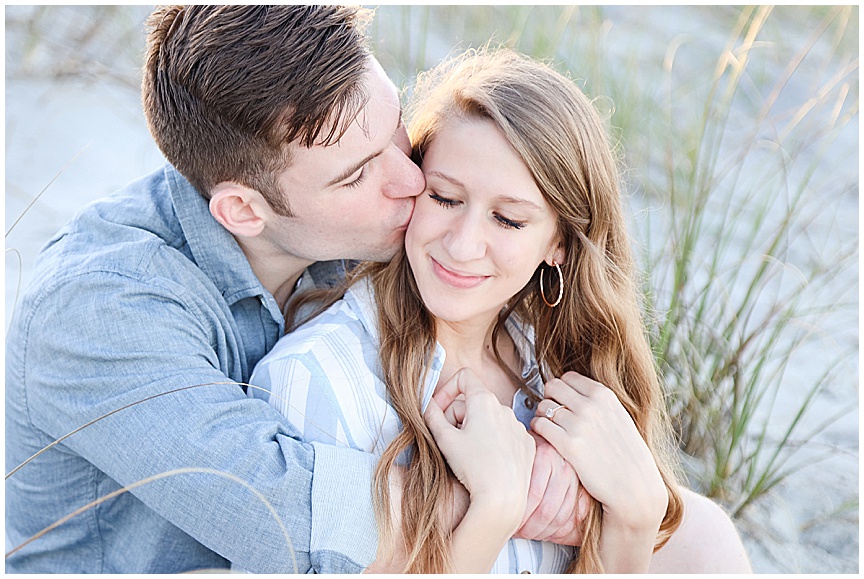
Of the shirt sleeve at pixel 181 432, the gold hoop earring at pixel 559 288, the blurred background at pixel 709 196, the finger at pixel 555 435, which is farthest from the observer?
the blurred background at pixel 709 196

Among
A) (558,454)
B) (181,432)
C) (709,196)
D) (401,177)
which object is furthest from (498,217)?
(709,196)

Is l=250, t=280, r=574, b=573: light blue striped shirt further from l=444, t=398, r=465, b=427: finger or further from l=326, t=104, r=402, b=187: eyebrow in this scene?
l=326, t=104, r=402, b=187: eyebrow

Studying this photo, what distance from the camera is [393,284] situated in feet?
6.95

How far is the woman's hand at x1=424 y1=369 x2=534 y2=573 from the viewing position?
5.75 ft

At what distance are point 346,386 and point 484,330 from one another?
0.51 meters

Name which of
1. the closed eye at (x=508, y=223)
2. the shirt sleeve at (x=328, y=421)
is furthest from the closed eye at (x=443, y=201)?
the shirt sleeve at (x=328, y=421)

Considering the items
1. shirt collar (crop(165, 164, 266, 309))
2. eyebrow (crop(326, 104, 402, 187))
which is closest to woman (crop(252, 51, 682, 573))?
eyebrow (crop(326, 104, 402, 187))

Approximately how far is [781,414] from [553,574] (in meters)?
1.84

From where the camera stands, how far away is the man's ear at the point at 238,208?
2.07m

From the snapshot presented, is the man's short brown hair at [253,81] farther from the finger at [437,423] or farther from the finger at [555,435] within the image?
the finger at [555,435]

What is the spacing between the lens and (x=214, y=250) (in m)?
2.09

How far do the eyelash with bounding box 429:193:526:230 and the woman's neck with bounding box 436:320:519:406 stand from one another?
34 centimetres

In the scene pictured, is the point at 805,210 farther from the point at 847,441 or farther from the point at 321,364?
the point at 321,364

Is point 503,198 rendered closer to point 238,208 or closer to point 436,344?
point 436,344
